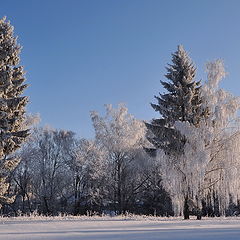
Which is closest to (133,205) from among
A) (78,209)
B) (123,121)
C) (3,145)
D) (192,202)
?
(78,209)

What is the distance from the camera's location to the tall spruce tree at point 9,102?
74.1ft

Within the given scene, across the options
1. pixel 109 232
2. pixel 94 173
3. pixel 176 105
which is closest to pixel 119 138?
pixel 94 173

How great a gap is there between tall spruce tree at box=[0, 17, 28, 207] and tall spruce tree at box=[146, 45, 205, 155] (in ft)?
31.2

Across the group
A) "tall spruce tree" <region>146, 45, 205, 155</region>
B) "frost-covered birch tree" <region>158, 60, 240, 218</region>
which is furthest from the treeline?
"frost-covered birch tree" <region>158, 60, 240, 218</region>

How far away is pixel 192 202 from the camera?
79.0 ft

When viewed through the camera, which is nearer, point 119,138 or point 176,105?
point 176,105

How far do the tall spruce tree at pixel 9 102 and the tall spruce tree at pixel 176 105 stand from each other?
950 cm

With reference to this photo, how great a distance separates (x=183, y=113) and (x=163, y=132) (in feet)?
6.59

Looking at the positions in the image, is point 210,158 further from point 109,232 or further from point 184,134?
point 109,232

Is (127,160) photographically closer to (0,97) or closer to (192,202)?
(192,202)

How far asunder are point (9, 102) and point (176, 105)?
11781 millimetres

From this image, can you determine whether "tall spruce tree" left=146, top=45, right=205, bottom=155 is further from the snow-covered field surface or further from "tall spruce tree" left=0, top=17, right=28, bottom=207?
the snow-covered field surface

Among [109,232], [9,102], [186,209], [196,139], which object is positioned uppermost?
[9,102]

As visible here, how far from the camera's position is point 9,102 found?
74.7ft
